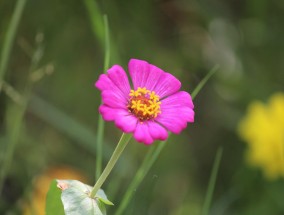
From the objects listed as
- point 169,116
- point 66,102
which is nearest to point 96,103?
point 66,102

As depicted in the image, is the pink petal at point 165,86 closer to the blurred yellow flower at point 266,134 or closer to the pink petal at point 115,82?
the pink petal at point 115,82

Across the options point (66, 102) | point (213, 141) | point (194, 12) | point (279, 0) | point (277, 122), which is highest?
point (279, 0)

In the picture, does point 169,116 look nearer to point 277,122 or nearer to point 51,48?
point 51,48

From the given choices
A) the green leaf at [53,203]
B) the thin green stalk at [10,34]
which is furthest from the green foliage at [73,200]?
the thin green stalk at [10,34]

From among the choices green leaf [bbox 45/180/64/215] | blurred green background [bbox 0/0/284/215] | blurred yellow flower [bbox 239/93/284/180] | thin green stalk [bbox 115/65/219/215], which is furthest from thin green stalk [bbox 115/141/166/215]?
blurred yellow flower [bbox 239/93/284/180]

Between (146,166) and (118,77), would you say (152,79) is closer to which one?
(118,77)

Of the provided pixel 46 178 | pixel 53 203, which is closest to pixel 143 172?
pixel 53 203
